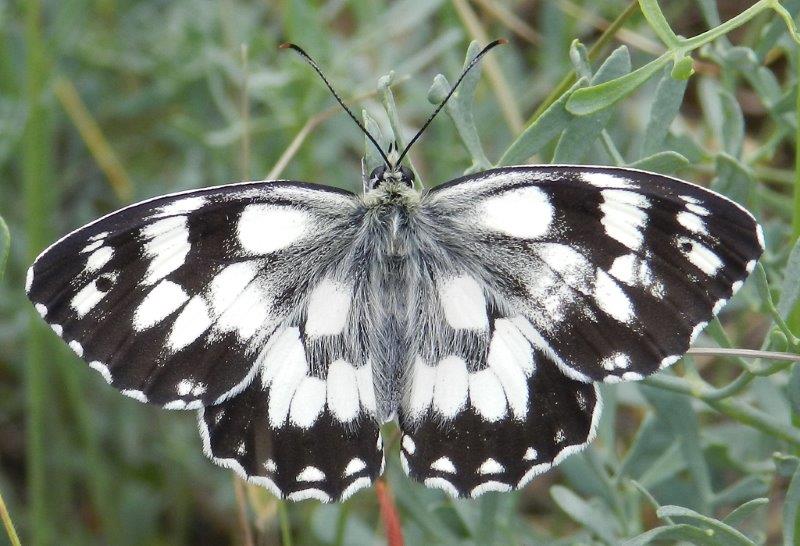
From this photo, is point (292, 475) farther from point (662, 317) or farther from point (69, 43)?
point (69, 43)

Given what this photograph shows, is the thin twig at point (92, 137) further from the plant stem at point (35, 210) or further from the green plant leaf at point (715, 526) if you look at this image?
the green plant leaf at point (715, 526)

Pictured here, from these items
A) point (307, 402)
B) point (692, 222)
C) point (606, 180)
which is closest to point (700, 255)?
point (692, 222)

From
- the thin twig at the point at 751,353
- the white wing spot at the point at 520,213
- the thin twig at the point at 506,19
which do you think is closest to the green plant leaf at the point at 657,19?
the white wing spot at the point at 520,213

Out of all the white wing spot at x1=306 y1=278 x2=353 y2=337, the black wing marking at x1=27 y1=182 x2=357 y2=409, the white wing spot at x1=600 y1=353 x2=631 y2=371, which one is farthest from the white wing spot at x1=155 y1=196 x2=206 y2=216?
the white wing spot at x1=600 y1=353 x2=631 y2=371

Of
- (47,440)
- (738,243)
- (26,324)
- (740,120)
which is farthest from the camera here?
(47,440)

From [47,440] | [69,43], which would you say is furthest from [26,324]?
[69,43]

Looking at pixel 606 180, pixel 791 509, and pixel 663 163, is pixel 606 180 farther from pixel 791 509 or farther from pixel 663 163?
pixel 791 509
